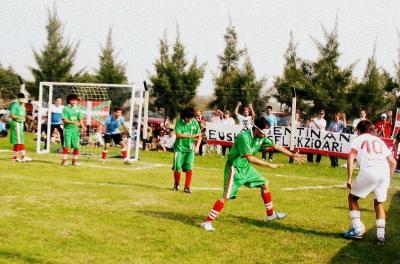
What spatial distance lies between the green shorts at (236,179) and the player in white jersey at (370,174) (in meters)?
1.69

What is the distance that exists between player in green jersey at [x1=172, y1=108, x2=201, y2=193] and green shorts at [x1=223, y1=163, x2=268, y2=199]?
3.42 metres

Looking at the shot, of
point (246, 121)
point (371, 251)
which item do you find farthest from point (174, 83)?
point (371, 251)

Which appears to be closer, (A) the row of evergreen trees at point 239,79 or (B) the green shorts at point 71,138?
(B) the green shorts at point 71,138

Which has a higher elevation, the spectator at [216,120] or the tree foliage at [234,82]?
the tree foliage at [234,82]

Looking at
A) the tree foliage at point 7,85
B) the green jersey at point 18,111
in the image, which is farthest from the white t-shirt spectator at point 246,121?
the tree foliage at point 7,85

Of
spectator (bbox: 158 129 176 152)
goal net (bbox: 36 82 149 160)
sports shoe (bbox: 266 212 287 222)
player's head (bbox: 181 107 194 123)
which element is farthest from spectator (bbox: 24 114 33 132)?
sports shoe (bbox: 266 212 287 222)

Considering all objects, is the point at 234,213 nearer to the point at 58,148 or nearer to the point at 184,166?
the point at 184,166

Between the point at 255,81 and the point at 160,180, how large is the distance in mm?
22515

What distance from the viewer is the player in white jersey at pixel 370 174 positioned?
8.20 metres

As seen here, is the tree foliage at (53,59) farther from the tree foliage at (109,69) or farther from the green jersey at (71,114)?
the green jersey at (71,114)

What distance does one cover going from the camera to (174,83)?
124 feet

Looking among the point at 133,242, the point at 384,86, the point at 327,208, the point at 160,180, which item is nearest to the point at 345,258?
the point at 133,242

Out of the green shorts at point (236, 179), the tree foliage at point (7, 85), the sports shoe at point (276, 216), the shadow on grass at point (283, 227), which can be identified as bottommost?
the shadow on grass at point (283, 227)

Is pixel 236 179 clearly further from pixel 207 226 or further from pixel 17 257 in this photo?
pixel 17 257
